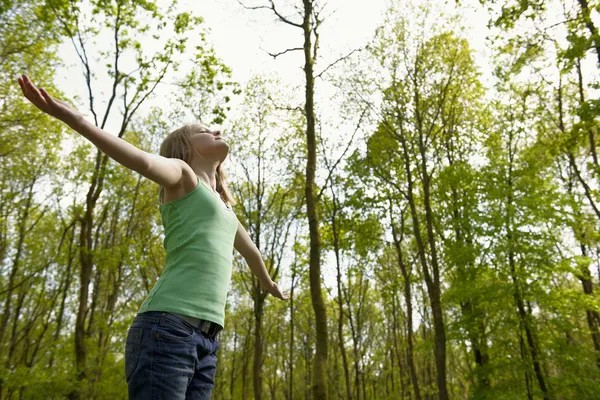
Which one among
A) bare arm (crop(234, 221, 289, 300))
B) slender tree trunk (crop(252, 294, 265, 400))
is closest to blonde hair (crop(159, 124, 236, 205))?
bare arm (crop(234, 221, 289, 300))

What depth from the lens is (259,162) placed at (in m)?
22.6

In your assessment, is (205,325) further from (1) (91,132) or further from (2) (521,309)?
(2) (521,309)

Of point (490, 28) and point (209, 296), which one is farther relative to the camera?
point (490, 28)

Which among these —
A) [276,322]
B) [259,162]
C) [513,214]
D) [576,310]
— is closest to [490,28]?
[513,214]

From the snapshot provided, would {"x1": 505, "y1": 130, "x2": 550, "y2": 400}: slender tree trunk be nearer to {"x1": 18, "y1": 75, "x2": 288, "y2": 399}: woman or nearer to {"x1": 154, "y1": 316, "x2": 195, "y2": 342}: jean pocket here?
{"x1": 18, "y1": 75, "x2": 288, "y2": 399}: woman

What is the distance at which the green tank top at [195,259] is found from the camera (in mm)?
1963

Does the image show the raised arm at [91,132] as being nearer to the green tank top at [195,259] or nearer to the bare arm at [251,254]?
the green tank top at [195,259]

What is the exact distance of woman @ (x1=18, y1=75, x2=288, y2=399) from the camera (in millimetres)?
1680

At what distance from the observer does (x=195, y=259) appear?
6.77 ft

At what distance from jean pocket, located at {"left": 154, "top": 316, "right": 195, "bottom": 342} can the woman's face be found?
0.93 metres

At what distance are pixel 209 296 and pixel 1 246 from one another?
78.0ft

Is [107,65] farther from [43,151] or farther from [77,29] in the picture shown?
[43,151]

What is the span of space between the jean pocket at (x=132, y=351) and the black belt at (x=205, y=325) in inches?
7.2

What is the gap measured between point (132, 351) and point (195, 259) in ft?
1.51
